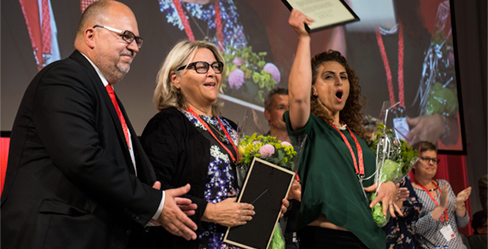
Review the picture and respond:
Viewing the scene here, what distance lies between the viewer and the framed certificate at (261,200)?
6.51 ft

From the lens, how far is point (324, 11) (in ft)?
8.61

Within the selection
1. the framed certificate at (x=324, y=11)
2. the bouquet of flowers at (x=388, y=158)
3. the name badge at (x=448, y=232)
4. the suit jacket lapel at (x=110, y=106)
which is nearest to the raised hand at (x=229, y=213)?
the suit jacket lapel at (x=110, y=106)

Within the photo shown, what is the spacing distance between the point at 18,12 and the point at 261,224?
2.39m

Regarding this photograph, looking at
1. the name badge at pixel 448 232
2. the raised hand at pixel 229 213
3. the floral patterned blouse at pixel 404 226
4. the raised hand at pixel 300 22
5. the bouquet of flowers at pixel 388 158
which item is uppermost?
the raised hand at pixel 300 22

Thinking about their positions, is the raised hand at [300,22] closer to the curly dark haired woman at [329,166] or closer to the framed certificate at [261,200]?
the curly dark haired woman at [329,166]

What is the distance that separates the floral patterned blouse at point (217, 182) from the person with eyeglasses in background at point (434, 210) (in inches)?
87.1

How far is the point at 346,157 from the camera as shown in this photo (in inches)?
94.1

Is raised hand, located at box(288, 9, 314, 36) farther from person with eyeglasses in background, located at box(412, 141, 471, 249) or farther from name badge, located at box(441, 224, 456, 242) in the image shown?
name badge, located at box(441, 224, 456, 242)

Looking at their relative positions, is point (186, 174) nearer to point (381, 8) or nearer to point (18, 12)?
point (18, 12)

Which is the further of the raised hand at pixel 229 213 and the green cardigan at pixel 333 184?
the green cardigan at pixel 333 184

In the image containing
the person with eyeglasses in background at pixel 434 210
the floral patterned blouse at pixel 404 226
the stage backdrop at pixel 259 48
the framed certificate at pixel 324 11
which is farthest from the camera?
the person with eyeglasses in background at pixel 434 210

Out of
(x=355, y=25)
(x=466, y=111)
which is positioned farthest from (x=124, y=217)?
(x=466, y=111)

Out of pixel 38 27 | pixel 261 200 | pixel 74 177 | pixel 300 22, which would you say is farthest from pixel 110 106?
pixel 38 27

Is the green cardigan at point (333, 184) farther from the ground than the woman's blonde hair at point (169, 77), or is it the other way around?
the woman's blonde hair at point (169, 77)
